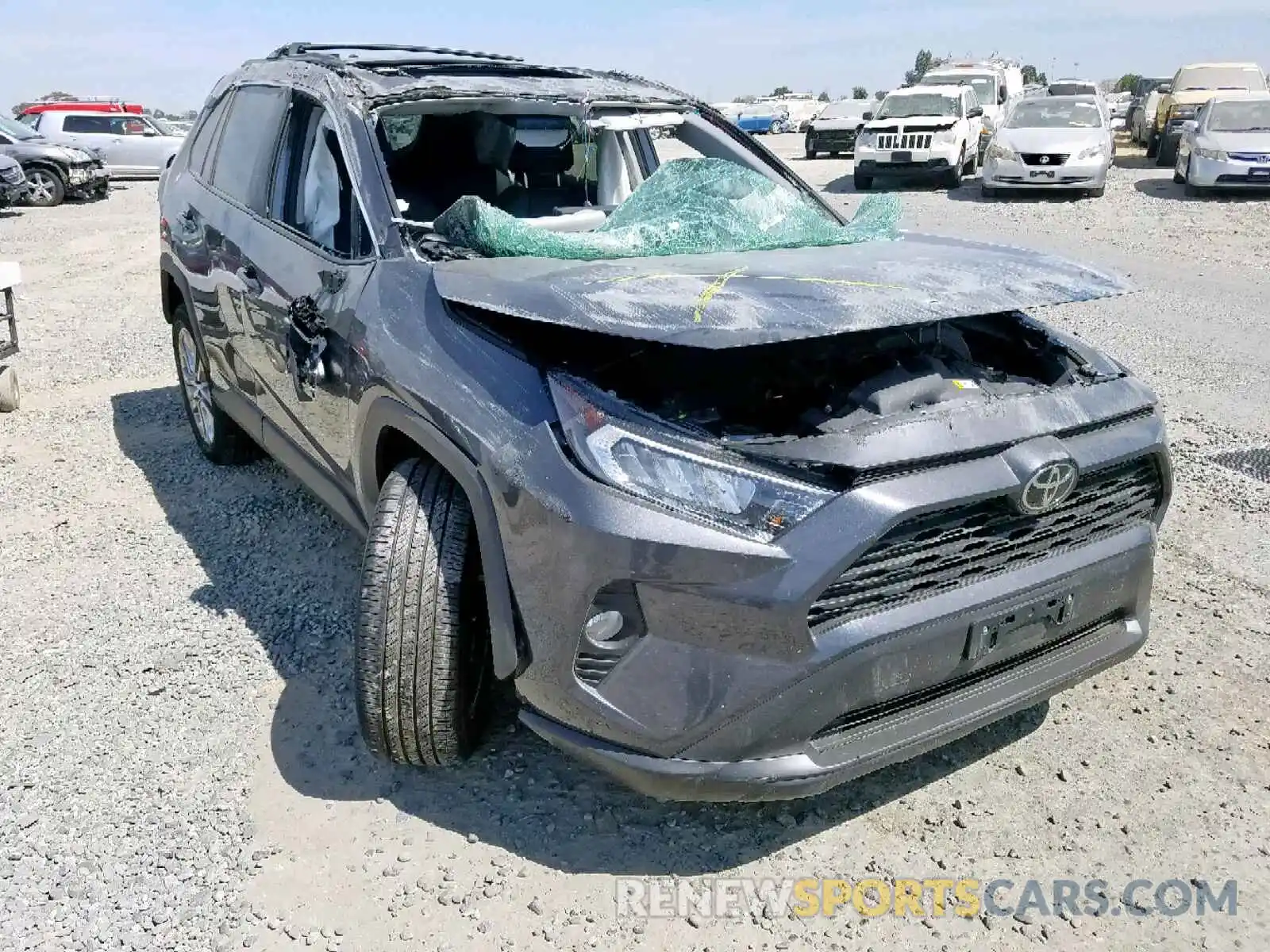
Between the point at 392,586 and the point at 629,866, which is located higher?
the point at 392,586

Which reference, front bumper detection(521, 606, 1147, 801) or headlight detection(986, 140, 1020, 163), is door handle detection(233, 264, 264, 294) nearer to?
front bumper detection(521, 606, 1147, 801)

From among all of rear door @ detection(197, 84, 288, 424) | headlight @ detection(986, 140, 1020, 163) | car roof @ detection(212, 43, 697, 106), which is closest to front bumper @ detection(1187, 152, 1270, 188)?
headlight @ detection(986, 140, 1020, 163)

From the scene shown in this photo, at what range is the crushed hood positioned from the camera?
2.30 m

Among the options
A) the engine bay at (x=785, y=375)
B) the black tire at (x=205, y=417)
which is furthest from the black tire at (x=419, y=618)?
the black tire at (x=205, y=417)

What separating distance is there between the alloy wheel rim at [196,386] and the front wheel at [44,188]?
49.3 ft

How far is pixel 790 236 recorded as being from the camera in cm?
339

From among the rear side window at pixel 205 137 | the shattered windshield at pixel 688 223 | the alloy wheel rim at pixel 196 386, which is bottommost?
the alloy wheel rim at pixel 196 386

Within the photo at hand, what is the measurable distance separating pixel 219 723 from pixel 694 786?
1.55 m

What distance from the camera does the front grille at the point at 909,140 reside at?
56.1 feet

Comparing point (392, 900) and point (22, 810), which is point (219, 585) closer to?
point (22, 810)

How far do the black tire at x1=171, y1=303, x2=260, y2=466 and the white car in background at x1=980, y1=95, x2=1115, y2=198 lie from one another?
13.0 m

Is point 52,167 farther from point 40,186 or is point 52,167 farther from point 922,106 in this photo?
point 922,106

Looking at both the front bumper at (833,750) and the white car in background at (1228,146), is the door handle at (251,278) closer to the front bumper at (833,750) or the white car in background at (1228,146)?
the front bumper at (833,750)

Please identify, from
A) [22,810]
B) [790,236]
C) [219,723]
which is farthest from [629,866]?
[790,236]
